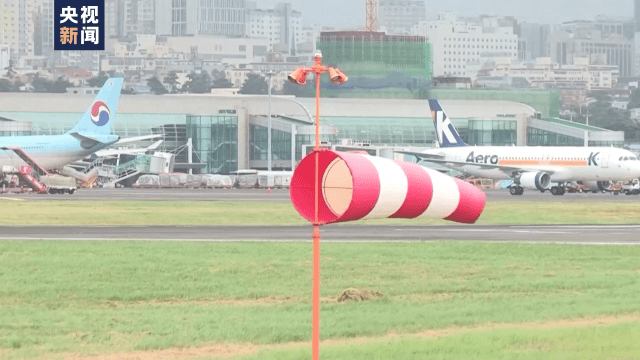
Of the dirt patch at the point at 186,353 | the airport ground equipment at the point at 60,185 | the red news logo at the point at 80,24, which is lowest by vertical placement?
the airport ground equipment at the point at 60,185

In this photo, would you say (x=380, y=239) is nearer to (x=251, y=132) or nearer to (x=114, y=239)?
(x=114, y=239)

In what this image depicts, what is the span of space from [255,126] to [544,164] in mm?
69317

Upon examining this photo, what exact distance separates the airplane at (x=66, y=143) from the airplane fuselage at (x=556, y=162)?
32004mm

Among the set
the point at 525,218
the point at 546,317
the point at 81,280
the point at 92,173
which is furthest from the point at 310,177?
the point at 92,173

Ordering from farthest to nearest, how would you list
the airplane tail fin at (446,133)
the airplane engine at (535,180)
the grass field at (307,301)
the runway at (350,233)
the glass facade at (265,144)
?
the glass facade at (265,144) < the airplane tail fin at (446,133) < the airplane engine at (535,180) < the runway at (350,233) < the grass field at (307,301)

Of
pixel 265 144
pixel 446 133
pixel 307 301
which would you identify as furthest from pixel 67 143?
pixel 307 301

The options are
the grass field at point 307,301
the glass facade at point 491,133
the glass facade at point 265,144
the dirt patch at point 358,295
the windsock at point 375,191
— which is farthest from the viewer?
the glass facade at point 491,133

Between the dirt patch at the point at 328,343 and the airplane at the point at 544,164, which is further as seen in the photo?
the airplane at the point at 544,164

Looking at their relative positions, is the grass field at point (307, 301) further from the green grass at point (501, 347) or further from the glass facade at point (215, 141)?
the glass facade at point (215, 141)

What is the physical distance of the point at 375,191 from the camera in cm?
1861

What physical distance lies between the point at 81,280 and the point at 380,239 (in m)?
18.1

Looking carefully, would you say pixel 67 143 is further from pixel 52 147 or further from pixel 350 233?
pixel 350 233

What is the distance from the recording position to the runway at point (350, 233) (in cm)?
5106

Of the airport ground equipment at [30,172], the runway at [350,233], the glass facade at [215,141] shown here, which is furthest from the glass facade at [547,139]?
the runway at [350,233]
